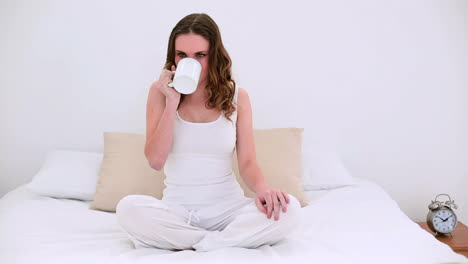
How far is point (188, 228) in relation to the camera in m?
1.71

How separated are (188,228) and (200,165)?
0.28 metres

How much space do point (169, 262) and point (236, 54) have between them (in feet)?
5.44

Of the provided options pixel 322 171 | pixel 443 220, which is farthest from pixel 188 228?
pixel 443 220

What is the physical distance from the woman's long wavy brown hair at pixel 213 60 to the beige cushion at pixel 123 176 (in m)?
0.54

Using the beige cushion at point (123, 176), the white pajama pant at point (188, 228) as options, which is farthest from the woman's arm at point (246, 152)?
the beige cushion at point (123, 176)

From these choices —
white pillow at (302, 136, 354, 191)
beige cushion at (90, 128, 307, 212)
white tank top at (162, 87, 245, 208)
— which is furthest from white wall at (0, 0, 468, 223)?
white tank top at (162, 87, 245, 208)

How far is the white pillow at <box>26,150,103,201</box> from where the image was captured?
8.09ft

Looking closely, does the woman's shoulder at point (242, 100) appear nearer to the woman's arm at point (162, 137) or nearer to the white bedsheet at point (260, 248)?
the woman's arm at point (162, 137)

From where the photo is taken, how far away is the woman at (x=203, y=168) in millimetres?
1682

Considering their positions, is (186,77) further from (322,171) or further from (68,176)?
(322,171)

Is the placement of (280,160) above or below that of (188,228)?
above

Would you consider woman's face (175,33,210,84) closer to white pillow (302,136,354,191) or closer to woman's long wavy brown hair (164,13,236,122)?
woman's long wavy brown hair (164,13,236,122)

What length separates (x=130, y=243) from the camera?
182 centimetres

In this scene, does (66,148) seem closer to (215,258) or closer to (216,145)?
(216,145)
